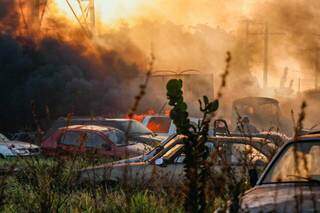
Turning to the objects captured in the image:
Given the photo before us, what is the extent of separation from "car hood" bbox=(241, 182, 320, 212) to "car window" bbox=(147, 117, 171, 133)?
19.6 meters

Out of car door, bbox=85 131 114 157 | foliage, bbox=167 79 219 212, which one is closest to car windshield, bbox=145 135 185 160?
car door, bbox=85 131 114 157

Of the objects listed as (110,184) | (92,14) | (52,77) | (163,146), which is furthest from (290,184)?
(92,14)

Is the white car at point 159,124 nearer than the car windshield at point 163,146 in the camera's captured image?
No

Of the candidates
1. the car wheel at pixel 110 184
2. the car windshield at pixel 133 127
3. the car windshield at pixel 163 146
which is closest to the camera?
the car wheel at pixel 110 184

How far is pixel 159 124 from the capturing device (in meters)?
26.7

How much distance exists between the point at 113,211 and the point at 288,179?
8.35 ft

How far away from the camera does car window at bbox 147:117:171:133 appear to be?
86.4 feet

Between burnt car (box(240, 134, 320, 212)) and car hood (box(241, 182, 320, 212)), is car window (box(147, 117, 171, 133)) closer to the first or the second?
burnt car (box(240, 134, 320, 212))

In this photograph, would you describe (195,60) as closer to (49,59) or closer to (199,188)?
(49,59)

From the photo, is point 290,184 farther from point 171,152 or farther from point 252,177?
point 171,152

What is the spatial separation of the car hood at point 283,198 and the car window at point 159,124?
19.6m

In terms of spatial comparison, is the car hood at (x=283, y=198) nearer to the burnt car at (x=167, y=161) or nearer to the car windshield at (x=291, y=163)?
the car windshield at (x=291, y=163)

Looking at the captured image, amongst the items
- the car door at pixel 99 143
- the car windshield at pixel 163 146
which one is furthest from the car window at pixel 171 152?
the car door at pixel 99 143

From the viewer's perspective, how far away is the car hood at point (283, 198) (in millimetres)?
5359
